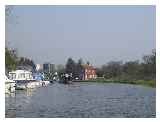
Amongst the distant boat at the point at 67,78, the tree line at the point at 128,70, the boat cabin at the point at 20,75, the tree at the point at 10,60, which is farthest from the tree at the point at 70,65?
the tree at the point at 10,60

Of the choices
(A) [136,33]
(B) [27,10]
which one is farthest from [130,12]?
(B) [27,10]

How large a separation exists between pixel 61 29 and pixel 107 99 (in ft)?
2.44

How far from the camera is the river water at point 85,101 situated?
11469mm

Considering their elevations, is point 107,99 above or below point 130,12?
below

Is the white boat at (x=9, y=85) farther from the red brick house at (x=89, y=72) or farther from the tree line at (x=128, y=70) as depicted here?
the tree line at (x=128, y=70)

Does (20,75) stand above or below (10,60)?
below

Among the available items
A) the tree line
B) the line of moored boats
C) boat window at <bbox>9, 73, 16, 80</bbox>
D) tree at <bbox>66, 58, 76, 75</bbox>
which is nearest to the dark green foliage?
the tree line

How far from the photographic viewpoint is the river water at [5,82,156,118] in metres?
11.5

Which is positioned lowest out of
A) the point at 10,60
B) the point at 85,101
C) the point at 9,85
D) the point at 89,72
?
the point at 85,101

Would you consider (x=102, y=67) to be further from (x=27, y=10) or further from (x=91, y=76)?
(x=27, y=10)

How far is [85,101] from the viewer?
11.6 metres

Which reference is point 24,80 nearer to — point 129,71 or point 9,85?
point 9,85

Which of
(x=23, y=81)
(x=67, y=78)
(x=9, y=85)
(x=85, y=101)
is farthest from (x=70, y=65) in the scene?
(x=9, y=85)
